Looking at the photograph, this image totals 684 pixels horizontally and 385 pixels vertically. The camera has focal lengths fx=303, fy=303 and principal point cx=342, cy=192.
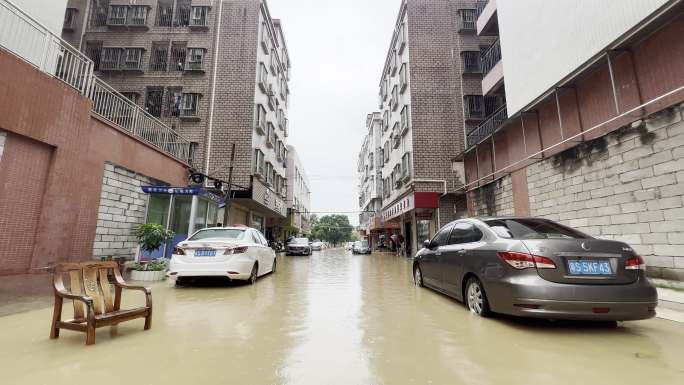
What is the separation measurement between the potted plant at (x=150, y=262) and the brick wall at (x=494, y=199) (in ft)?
36.4

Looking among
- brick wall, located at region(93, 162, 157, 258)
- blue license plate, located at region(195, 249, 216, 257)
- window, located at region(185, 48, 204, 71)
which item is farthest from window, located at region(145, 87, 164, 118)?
blue license plate, located at region(195, 249, 216, 257)

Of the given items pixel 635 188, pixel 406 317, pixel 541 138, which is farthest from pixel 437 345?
pixel 541 138

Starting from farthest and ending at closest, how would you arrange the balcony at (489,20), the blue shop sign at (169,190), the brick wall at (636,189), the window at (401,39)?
the window at (401,39)
the balcony at (489,20)
the blue shop sign at (169,190)
the brick wall at (636,189)

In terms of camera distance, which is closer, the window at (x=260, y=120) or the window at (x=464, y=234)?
the window at (x=464, y=234)

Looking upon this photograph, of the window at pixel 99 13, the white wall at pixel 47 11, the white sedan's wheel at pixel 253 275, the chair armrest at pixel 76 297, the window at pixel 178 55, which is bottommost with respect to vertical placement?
the white sedan's wheel at pixel 253 275

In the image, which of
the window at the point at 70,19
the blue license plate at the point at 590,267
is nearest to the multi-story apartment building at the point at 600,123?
the blue license plate at the point at 590,267

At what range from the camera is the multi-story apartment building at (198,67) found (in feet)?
58.2

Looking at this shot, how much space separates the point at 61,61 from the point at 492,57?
55.7 feet

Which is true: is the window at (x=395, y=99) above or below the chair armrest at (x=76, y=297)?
above

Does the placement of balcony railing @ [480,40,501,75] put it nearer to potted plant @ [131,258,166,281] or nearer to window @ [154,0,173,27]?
potted plant @ [131,258,166,281]

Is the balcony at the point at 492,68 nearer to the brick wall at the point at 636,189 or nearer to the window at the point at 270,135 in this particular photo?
the brick wall at the point at 636,189


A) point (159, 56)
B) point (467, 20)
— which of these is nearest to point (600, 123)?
point (467, 20)

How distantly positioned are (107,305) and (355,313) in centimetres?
307

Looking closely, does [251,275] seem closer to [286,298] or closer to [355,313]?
[286,298]
